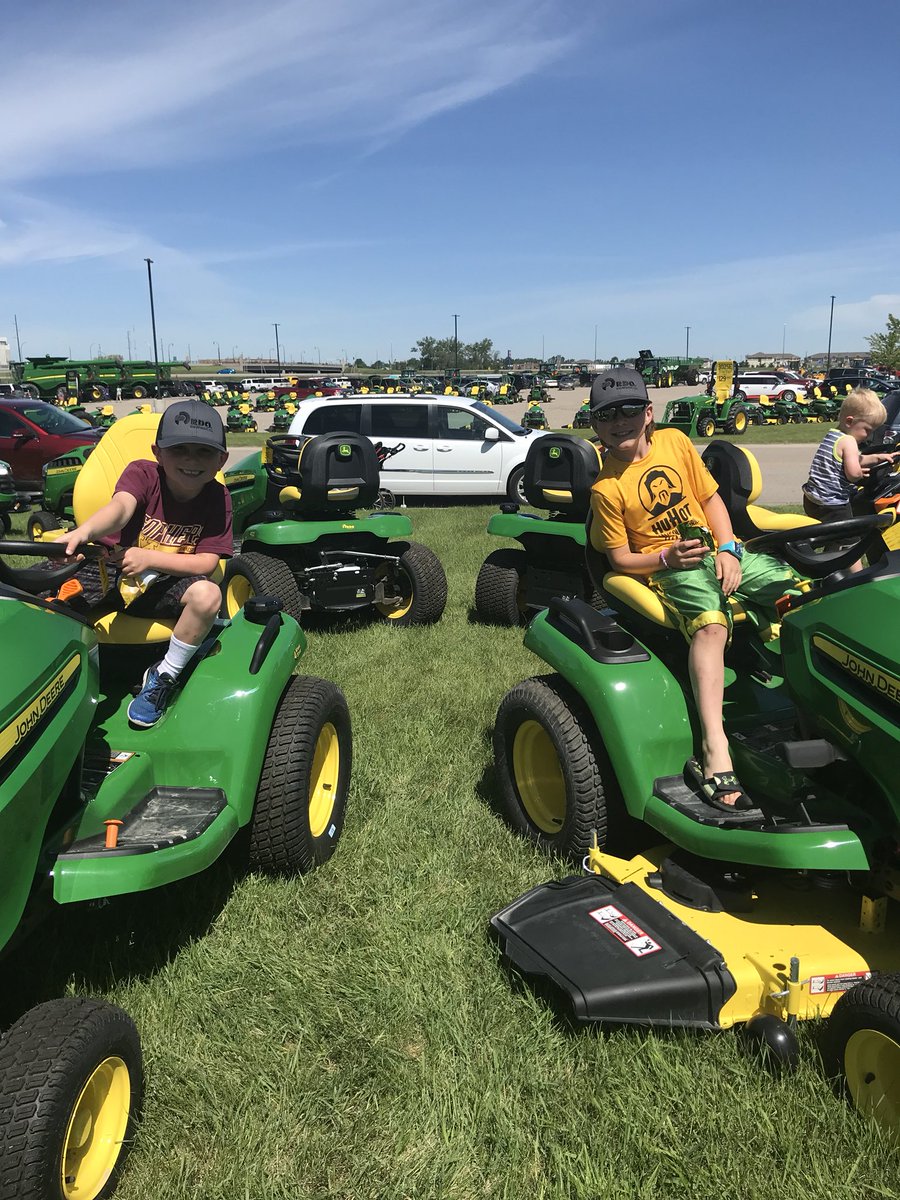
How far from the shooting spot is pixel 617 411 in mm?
3314

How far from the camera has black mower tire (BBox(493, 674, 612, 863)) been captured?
3088mm

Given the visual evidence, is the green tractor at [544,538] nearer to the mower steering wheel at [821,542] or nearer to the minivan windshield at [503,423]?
the mower steering wheel at [821,542]

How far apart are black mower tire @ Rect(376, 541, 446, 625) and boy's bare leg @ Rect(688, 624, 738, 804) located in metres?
3.62

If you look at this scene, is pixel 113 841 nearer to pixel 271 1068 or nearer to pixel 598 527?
pixel 271 1068

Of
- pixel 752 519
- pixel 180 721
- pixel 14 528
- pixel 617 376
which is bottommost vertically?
pixel 14 528

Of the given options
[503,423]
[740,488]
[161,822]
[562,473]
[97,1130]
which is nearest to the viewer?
[97,1130]

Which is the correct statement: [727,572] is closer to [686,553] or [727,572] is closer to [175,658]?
[686,553]

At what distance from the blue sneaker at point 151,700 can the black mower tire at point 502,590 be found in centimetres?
362

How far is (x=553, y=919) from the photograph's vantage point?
8.36ft

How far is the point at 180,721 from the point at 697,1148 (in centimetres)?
198

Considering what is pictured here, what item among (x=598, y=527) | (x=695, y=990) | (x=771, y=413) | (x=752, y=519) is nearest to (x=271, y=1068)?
(x=695, y=990)

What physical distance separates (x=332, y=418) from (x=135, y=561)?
1092 centimetres

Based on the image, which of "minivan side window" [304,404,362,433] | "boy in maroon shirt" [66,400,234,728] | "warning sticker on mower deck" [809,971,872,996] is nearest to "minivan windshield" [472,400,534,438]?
"minivan side window" [304,404,362,433]

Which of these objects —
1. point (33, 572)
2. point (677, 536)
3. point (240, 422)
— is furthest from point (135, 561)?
point (240, 422)
